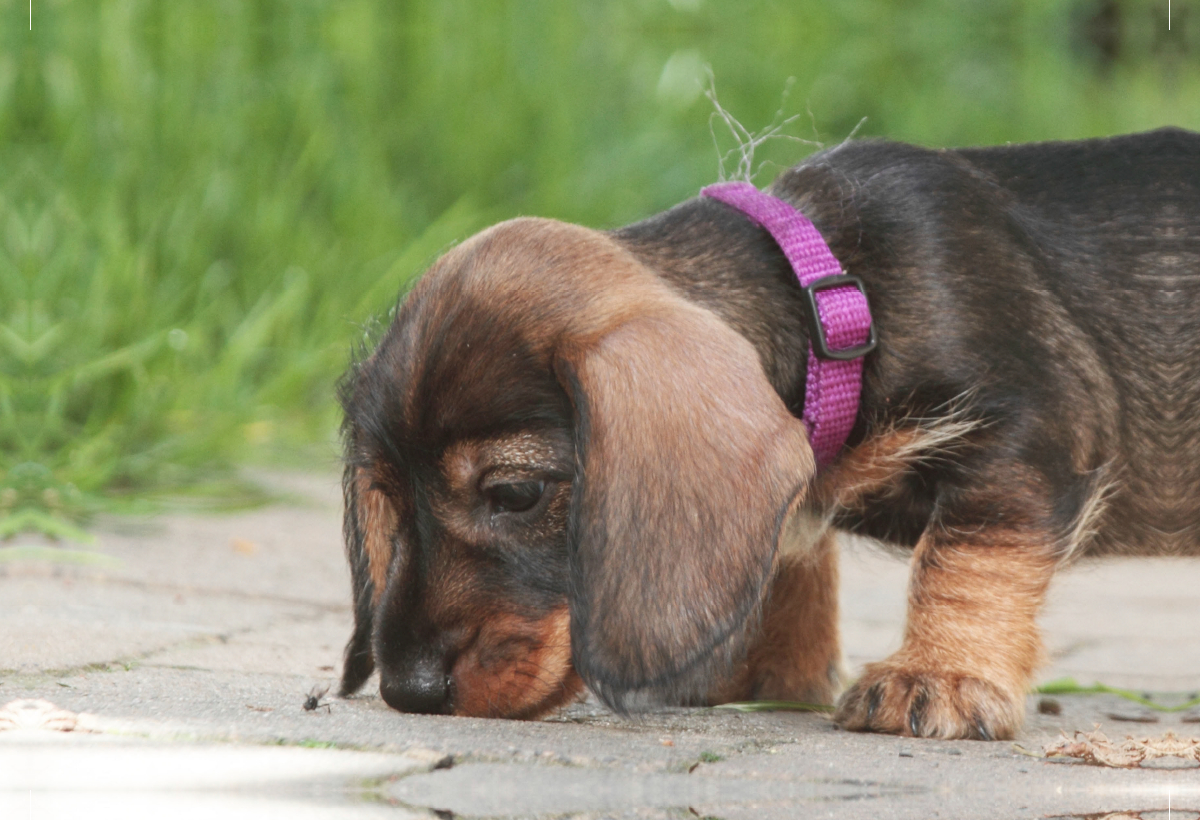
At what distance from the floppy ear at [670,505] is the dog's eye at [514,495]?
133mm

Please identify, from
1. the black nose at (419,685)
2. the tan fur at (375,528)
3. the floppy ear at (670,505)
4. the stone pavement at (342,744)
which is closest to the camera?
the stone pavement at (342,744)

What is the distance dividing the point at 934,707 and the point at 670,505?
0.77m

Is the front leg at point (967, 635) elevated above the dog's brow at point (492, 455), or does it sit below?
below

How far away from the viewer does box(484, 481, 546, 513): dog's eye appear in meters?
2.68

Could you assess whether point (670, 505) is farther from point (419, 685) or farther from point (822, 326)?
point (822, 326)

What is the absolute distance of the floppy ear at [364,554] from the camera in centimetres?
290

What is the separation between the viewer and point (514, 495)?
268cm

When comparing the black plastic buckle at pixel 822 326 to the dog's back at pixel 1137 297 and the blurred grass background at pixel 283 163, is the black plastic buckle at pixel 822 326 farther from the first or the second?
the blurred grass background at pixel 283 163

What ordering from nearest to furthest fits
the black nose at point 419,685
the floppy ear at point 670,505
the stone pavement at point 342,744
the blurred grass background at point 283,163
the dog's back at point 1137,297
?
the stone pavement at point 342,744
the floppy ear at point 670,505
the black nose at point 419,685
the dog's back at point 1137,297
the blurred grass background at point 283,163

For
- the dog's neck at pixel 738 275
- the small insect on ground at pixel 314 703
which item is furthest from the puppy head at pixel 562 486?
the dog's neck at pixel 738 275

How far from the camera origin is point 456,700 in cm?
260

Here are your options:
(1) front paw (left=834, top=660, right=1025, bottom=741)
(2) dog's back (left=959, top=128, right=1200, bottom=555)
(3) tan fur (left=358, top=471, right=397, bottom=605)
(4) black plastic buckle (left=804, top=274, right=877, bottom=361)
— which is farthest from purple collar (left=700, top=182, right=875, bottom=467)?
(3) tan fur (left=358, top=471, right=397, bottom=605)

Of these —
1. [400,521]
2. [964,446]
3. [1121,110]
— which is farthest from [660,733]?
[1121,110]

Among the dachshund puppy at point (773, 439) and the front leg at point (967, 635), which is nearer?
the dachshund puppy at point (773, 439)
